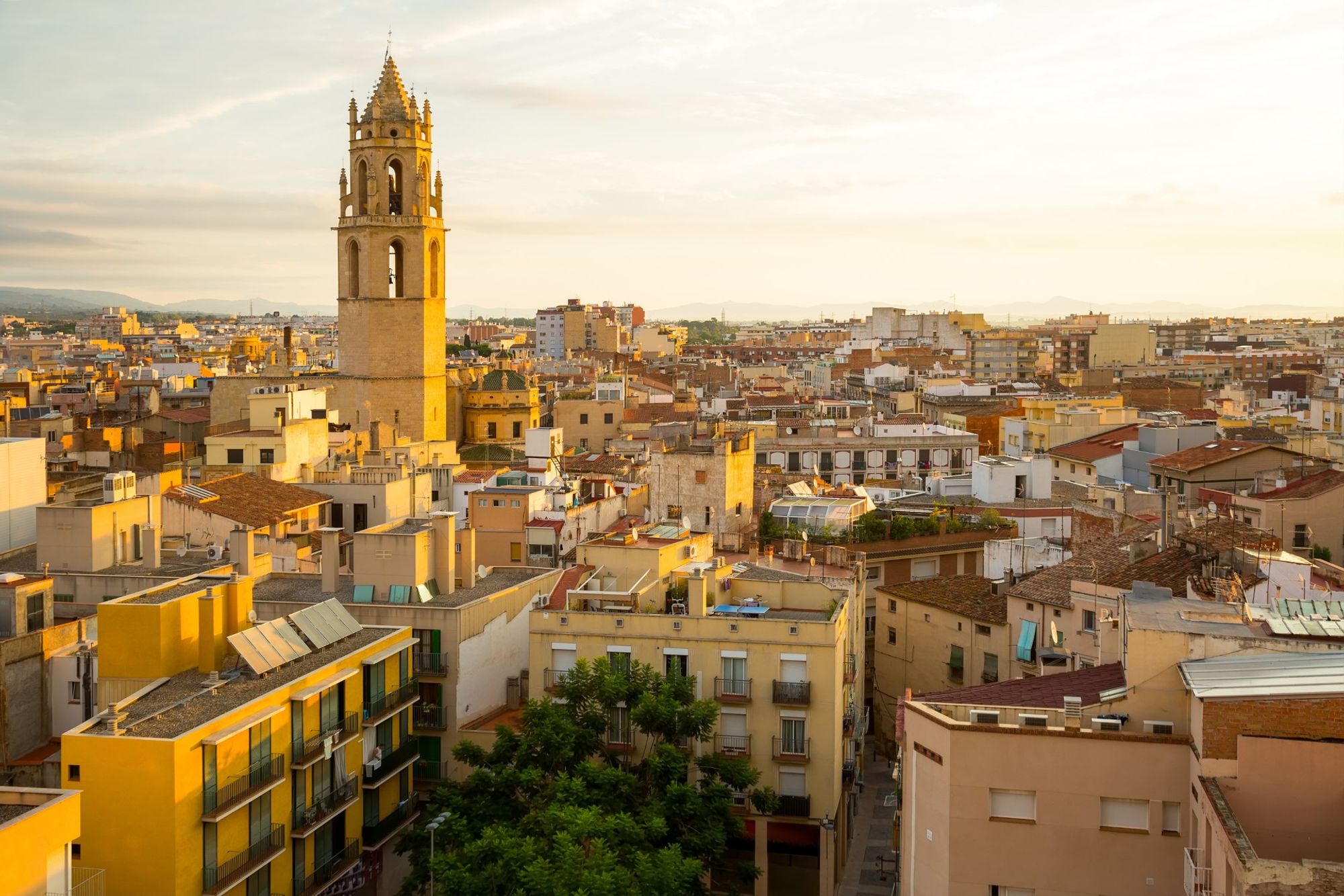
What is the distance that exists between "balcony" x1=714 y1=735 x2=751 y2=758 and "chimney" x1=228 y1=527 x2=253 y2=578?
32.6ft

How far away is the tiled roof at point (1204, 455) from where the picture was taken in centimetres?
4375

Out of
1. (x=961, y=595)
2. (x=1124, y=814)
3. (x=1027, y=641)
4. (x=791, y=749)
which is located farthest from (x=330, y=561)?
(x=1124, y=814)

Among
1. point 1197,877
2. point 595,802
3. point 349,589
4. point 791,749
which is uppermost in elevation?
point 349,589

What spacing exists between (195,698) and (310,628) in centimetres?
299

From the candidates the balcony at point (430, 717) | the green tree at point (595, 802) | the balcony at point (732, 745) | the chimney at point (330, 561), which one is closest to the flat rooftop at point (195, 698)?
the balcony at point (430, 717)

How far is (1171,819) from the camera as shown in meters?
16.0

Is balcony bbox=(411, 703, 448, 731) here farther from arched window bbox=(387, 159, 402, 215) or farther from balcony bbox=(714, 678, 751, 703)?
arched window bbox=(387, 159, 402, 215)

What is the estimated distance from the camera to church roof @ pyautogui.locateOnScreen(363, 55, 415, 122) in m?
58.2

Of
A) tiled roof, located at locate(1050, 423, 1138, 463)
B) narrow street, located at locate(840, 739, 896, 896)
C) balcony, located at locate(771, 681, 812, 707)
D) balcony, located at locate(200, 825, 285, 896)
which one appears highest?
tiled roof, located at locate(1050, 423, 1138, 463)

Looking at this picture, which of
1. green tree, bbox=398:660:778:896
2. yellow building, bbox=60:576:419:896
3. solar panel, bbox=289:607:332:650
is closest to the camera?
yellow building, bbox=60:576:419:896

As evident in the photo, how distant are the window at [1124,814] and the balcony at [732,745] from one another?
8468 millimetres

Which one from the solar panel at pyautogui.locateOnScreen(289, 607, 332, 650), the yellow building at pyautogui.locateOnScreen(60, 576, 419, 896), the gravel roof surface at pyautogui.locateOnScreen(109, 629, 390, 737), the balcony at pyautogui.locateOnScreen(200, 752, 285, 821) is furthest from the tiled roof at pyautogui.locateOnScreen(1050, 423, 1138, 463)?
the balcony at pyautogui.locateOnScreen(200, 752, 285, 821)

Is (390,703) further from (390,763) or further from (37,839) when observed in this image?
(37,839)

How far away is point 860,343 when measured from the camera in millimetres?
181500
